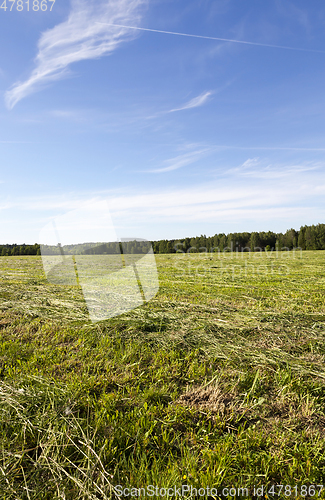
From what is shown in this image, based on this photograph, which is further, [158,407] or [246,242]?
[246,242]

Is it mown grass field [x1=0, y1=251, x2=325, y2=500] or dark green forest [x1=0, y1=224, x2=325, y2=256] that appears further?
dark green forest [x1=0, y1=224, x2=325, y2=256]

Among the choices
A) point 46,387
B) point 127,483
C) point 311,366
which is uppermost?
point 46,387

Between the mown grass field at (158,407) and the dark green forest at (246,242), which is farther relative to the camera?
the dark green forest at (246,242)

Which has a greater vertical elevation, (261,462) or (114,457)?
(114,457)

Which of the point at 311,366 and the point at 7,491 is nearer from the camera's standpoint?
the point at 7,491

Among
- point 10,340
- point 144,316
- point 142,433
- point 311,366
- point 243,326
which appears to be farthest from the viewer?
point 144,316

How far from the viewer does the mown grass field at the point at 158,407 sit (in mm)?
1556

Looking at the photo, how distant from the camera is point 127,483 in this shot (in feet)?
4.87

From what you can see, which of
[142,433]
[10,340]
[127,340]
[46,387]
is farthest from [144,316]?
[142,433]

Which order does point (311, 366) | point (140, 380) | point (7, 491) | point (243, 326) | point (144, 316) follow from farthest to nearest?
point (144, 316) → point (243, 326) → point (311, 366) → point (140, 380) → point (7, 491)

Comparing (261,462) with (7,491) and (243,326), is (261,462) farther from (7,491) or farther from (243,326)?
(243,326)

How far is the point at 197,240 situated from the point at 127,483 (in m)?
53.4

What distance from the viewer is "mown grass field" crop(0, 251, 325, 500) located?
1556mm

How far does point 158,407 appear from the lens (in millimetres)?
2139
